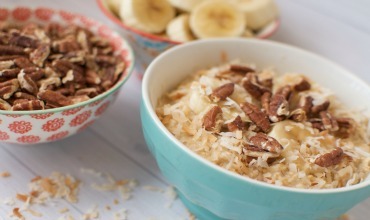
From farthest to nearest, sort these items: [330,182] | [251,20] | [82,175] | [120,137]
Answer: [251,20] → [120,137] → [82,175] → [330,182]

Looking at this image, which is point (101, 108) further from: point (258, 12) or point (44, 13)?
point (258, 12)

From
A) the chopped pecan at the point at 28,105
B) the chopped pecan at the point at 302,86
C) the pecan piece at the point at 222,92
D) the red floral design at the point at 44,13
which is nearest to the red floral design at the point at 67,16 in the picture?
the red floral design at the point at 44,13

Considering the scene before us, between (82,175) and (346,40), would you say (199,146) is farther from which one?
(346,40)

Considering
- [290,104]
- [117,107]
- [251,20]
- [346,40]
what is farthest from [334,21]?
[117,107]

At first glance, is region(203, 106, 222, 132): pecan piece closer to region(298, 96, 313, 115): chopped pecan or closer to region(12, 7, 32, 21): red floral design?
region(298, 96, 313, 115): chopped pecan

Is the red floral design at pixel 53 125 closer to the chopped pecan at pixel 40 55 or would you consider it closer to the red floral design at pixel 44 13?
the chopped pecan at pixel 40 55

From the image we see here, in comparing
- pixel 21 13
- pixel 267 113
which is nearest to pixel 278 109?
pixel 267 113

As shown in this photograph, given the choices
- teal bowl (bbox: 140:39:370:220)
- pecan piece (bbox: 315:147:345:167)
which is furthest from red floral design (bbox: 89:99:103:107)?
pecan piece (bbox: 315:147:345:167)

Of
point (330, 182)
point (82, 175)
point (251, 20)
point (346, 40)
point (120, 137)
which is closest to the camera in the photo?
point (330, 182)
